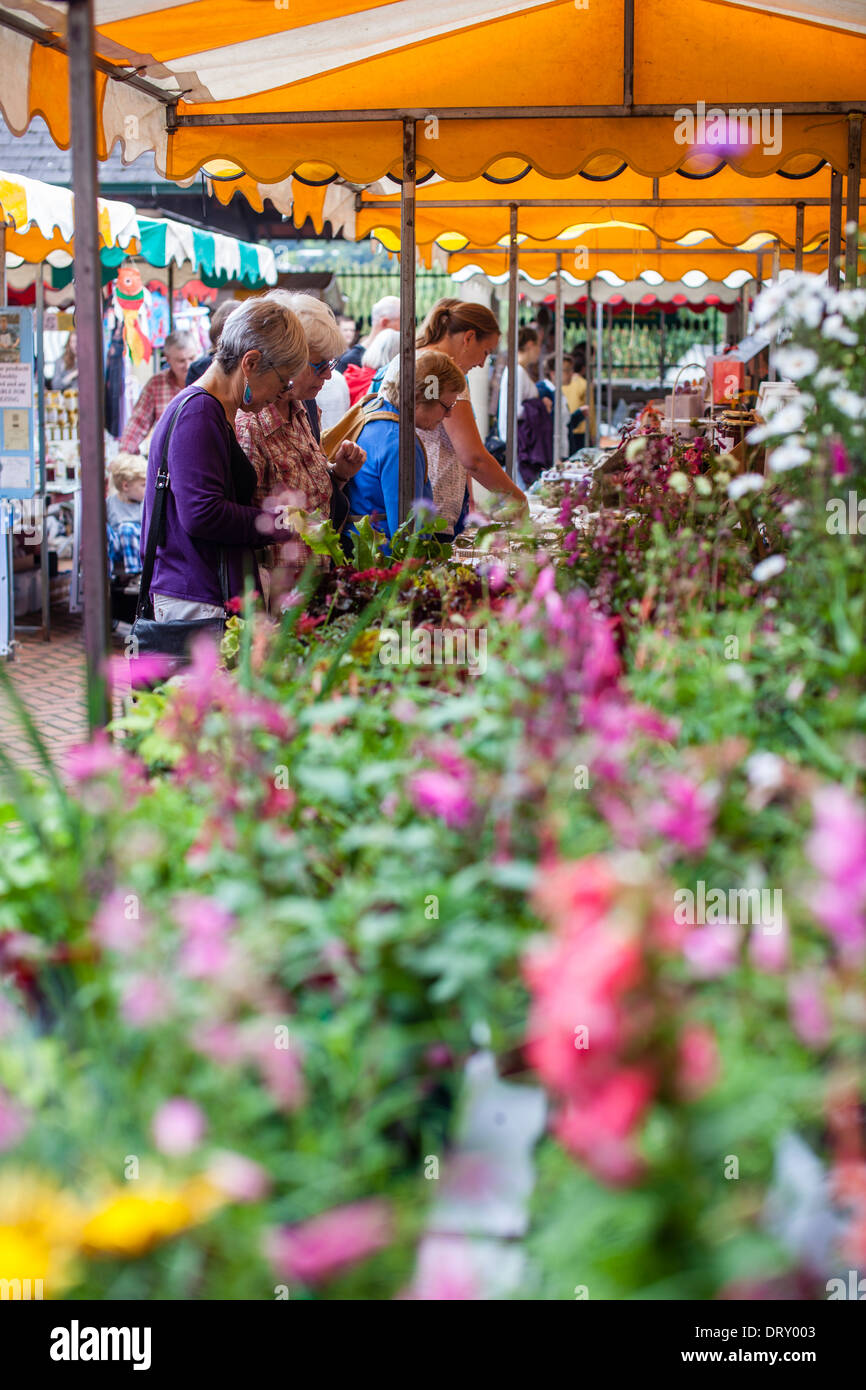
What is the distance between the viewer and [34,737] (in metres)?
1.77

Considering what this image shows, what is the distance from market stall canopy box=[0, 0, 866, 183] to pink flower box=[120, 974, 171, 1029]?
3.17m

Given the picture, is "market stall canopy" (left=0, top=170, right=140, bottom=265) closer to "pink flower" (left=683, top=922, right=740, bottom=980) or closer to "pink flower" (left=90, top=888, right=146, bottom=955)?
"pink flower" (left=90, top=888, right=146, bottom=955)

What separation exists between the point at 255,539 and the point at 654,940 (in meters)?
2.71

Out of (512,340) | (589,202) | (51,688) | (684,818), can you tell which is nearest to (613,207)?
(589,202)

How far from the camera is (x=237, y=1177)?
112cm

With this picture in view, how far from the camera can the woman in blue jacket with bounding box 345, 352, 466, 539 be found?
176 inches

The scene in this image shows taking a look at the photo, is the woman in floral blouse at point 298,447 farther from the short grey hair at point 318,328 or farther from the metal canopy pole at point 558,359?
the metal canopy pole at point 558,359

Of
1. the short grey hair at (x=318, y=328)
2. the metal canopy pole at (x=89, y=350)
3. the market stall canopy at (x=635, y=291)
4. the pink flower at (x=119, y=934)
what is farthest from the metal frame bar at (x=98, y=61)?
the market stall canopy at (x=635, y=291)

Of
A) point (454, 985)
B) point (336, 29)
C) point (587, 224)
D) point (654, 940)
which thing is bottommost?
point (454, 985)

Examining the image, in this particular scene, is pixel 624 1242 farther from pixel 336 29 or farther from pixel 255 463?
pixel 336 29

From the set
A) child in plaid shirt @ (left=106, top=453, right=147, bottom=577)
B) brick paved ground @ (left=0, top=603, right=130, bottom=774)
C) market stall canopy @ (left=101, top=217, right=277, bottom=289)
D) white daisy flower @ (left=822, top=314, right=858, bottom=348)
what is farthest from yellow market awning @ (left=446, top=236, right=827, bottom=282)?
white daisy flower @ (left=822, top=314, right=858, bottom=348)

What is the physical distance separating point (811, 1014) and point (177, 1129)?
519 mm

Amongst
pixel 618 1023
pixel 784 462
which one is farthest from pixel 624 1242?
pixel 784 462

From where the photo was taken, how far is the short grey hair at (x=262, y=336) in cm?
359
